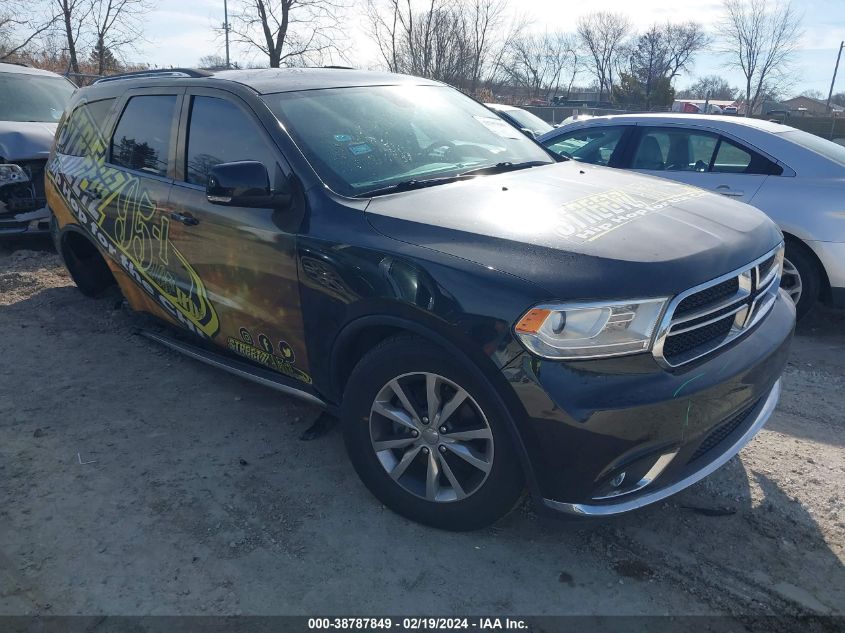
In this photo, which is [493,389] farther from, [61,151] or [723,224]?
[61,151]

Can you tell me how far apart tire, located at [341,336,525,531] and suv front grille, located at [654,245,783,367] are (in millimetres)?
642

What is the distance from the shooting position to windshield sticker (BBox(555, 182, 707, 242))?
256 cm

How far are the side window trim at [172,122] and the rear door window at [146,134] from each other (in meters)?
0.01

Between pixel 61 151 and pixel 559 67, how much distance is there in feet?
214

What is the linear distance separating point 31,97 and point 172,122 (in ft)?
18.6

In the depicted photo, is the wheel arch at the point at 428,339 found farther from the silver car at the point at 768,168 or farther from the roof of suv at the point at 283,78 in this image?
the silver car at the point at 768,168

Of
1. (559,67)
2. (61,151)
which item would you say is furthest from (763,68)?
(61,151)

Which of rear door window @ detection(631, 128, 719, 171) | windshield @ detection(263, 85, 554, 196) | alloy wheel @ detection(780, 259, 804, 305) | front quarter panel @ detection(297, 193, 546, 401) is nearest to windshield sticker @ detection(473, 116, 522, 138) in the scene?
windshield @ detection(263, 85, 554, 196)

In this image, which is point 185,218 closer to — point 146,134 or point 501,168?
point 146,134

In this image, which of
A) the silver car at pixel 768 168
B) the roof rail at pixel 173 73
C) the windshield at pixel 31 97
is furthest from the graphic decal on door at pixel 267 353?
the windshield at pixel 31 97

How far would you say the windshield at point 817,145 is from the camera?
17.0 feet

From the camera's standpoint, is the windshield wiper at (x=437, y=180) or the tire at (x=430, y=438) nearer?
the tire at (x=430, y=438)

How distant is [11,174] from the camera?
6684mm

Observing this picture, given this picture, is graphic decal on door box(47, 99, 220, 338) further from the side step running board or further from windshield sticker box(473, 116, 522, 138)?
windshield sticker box(473, 116, 522, 138)
